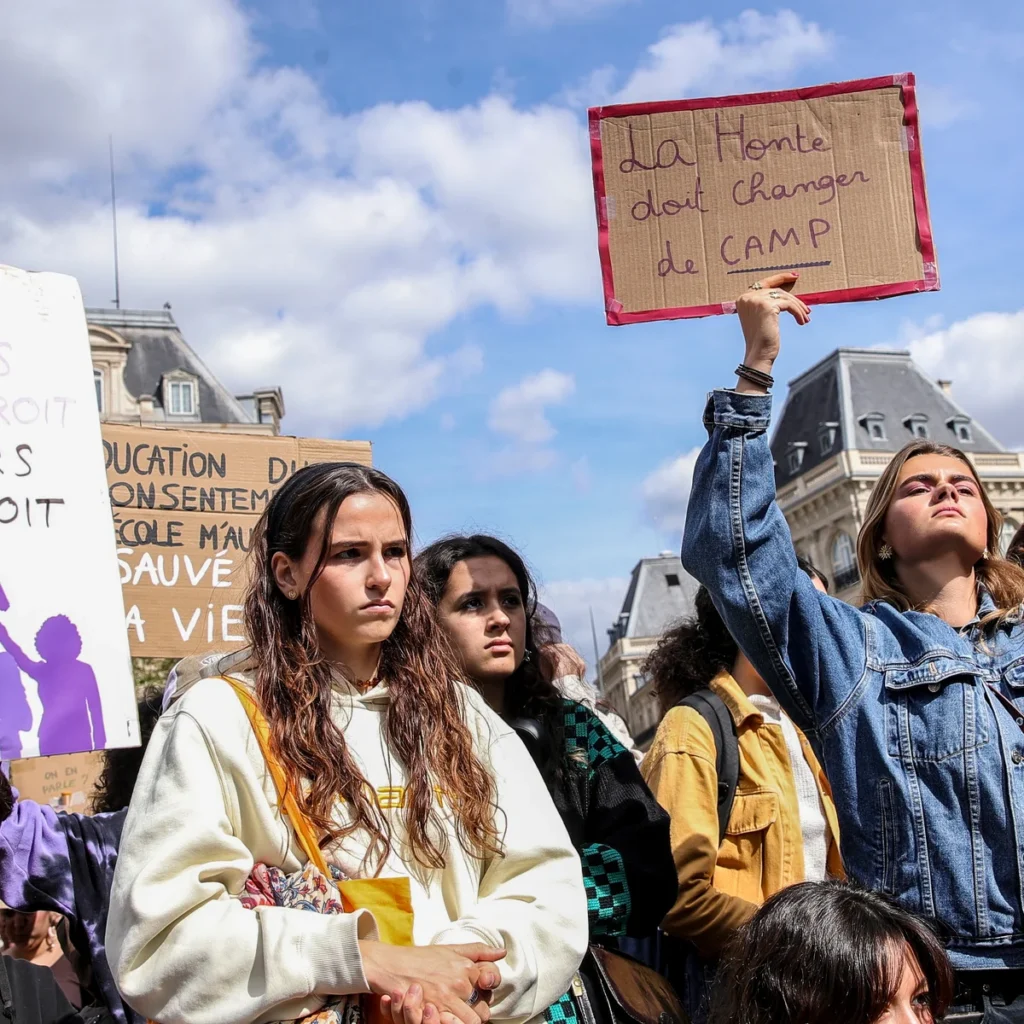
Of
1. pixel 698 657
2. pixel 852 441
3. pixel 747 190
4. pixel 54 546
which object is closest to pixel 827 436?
pixel 852 441

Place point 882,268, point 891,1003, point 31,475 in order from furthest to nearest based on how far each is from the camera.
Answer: point 31,475 < point 882,268 < point 891,1003

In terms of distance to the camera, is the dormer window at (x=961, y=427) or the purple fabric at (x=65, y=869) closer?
the purple fabric at (x=65, y=869)

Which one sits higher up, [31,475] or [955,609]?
[31,475]

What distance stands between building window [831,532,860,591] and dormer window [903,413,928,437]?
17.4 ft

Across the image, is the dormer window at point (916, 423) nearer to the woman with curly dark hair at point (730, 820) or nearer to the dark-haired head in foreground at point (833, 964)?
the woman with curly dark hair at point (730, 820)

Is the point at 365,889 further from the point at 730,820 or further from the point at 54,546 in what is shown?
the point at 54,546

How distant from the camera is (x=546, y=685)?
142 inches

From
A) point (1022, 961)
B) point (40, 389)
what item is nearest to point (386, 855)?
point (1022, 961)

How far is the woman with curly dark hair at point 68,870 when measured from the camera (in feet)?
11.6

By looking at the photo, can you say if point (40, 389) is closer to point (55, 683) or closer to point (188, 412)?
point (55, 683)

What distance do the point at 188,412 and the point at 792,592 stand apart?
3529cm

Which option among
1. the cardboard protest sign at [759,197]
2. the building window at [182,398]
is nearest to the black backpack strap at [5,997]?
the cardboard protest sign at [759,197]

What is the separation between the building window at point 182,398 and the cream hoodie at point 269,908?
116 feet

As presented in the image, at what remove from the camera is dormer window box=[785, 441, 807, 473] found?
1996 inches
